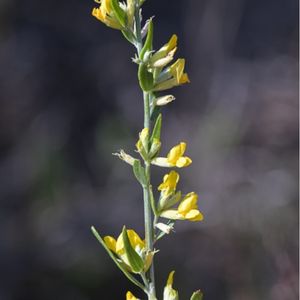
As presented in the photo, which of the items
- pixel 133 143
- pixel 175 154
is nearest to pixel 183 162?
pixel 175 154

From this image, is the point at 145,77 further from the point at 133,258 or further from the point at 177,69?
the point at 133,258

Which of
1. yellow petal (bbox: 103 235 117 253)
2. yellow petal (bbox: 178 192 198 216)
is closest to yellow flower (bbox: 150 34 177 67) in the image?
yellow petal (bbox: 178 192 198 216)

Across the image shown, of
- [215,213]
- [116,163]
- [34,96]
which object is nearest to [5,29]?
[34,96]

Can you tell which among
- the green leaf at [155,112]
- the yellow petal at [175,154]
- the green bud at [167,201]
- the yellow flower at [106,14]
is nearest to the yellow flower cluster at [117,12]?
the yellow flower at [106,14]

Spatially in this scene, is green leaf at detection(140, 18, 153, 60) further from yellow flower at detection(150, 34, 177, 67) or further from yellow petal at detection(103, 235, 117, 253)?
yellow petal at detection(103, 235, 117, 253)

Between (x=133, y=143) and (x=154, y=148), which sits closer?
(x=154, y=148)

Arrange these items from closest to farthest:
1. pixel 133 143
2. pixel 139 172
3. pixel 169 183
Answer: pixel 139 172
pixel 169 183
pixel 133 143
